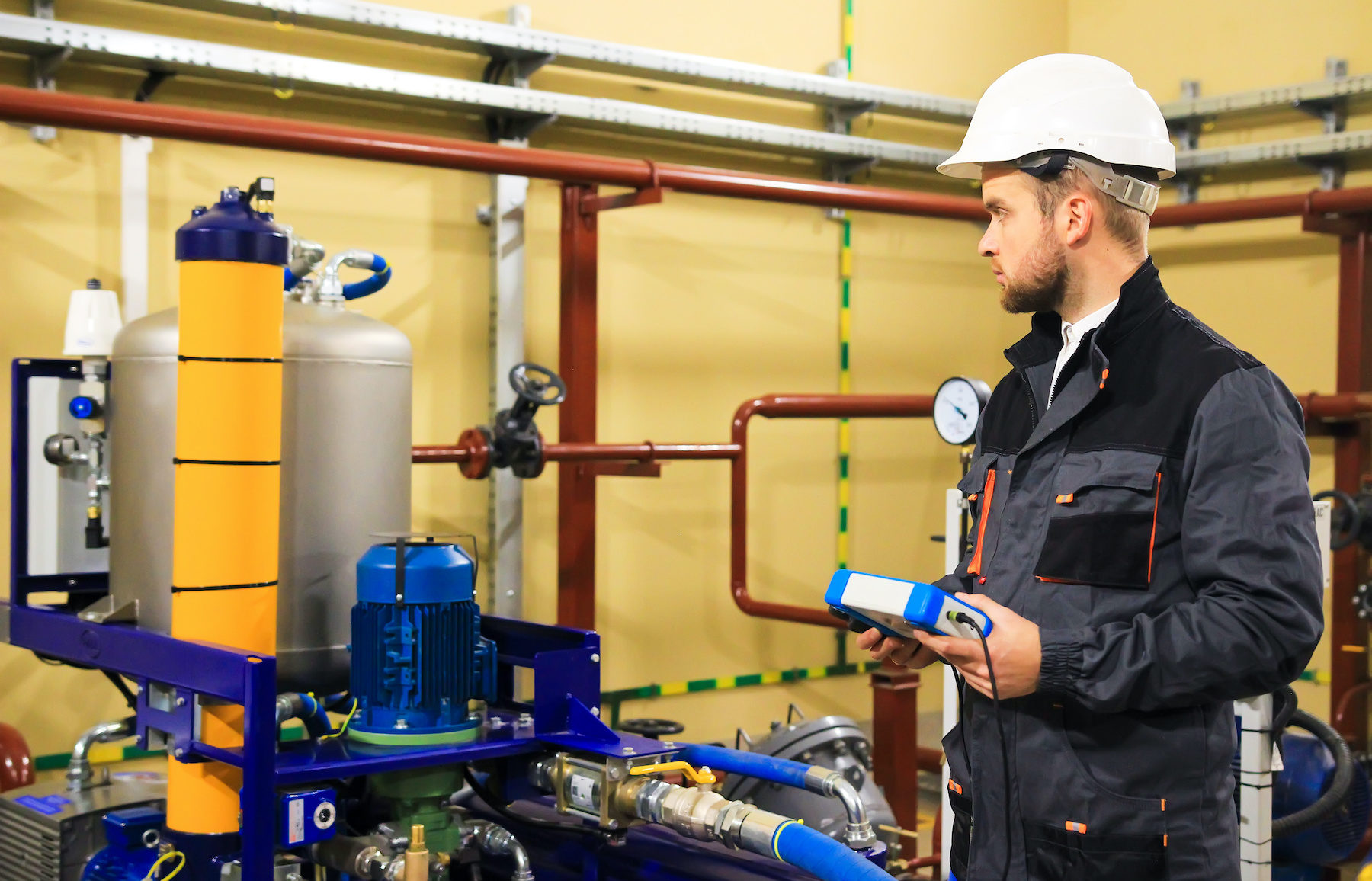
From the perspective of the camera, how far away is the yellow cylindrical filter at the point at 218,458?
6.75 feet

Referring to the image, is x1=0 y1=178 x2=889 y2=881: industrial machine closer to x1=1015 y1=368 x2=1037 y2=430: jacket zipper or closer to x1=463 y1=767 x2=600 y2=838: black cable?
x1=463 y1=767 x2=600 y2=838: black cable

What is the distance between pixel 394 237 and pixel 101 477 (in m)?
1.55

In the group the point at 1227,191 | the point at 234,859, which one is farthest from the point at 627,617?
the point at 1227,191

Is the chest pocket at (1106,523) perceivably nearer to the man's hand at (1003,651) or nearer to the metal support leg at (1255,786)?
the man's hand at (1003,651)

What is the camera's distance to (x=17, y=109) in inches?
107

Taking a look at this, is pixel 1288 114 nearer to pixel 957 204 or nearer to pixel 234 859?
pixel 957 204

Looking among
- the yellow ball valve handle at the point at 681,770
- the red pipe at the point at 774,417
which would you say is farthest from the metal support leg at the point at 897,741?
the yellow ball valve handle at the point at 681,770

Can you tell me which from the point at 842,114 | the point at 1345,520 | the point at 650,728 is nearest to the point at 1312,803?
the point at 1345,520

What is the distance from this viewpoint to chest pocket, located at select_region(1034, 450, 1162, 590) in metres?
1.34

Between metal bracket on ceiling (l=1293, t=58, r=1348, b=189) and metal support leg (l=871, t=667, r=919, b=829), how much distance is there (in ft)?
8.22

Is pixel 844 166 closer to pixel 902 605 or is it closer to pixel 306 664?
pixel 306 664

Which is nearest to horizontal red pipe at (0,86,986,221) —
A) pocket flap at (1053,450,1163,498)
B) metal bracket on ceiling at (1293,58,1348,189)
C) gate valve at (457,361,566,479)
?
gate valve at (457,361,566,479)

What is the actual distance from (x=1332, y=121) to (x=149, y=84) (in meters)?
3.82

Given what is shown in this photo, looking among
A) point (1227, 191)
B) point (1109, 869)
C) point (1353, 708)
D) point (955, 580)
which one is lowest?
point (1353, 708)
